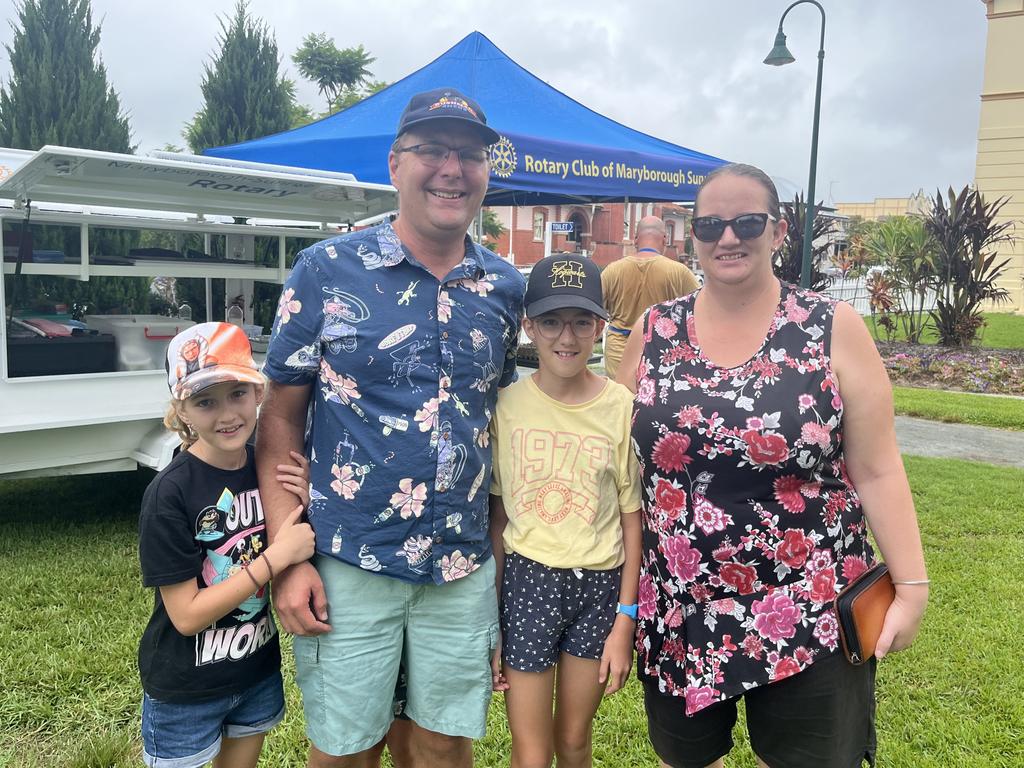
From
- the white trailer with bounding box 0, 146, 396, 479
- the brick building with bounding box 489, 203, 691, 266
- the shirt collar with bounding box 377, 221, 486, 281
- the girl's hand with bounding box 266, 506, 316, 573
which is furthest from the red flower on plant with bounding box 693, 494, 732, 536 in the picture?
the brick building with bounding box 489, 203, 691, 266

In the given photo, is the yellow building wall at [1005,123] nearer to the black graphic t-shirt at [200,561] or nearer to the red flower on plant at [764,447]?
the red flower on plant at [764,447]

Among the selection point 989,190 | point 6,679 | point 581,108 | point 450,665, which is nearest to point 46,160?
point 6,679

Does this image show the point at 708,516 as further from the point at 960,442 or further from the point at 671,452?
the point at 960,442

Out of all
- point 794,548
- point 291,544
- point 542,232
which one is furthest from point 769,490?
point 542,232

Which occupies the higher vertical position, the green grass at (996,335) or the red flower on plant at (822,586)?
the green grass at (996,335)

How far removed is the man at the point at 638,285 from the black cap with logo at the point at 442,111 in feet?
13.3

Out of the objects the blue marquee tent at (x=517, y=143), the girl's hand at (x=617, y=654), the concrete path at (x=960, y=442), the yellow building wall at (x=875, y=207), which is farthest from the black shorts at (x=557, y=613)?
the yellow building wall at (x=875, y=207)

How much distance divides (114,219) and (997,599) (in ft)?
19.1

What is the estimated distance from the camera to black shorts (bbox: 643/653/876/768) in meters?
1.80

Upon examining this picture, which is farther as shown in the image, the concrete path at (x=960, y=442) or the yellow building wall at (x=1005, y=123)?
the yellow building wall at (x=1005, y=123)

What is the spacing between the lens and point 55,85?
1116cm

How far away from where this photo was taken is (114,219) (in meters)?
4.93

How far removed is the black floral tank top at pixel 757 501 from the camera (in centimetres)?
174

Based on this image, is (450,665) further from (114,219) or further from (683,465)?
(114,219)
